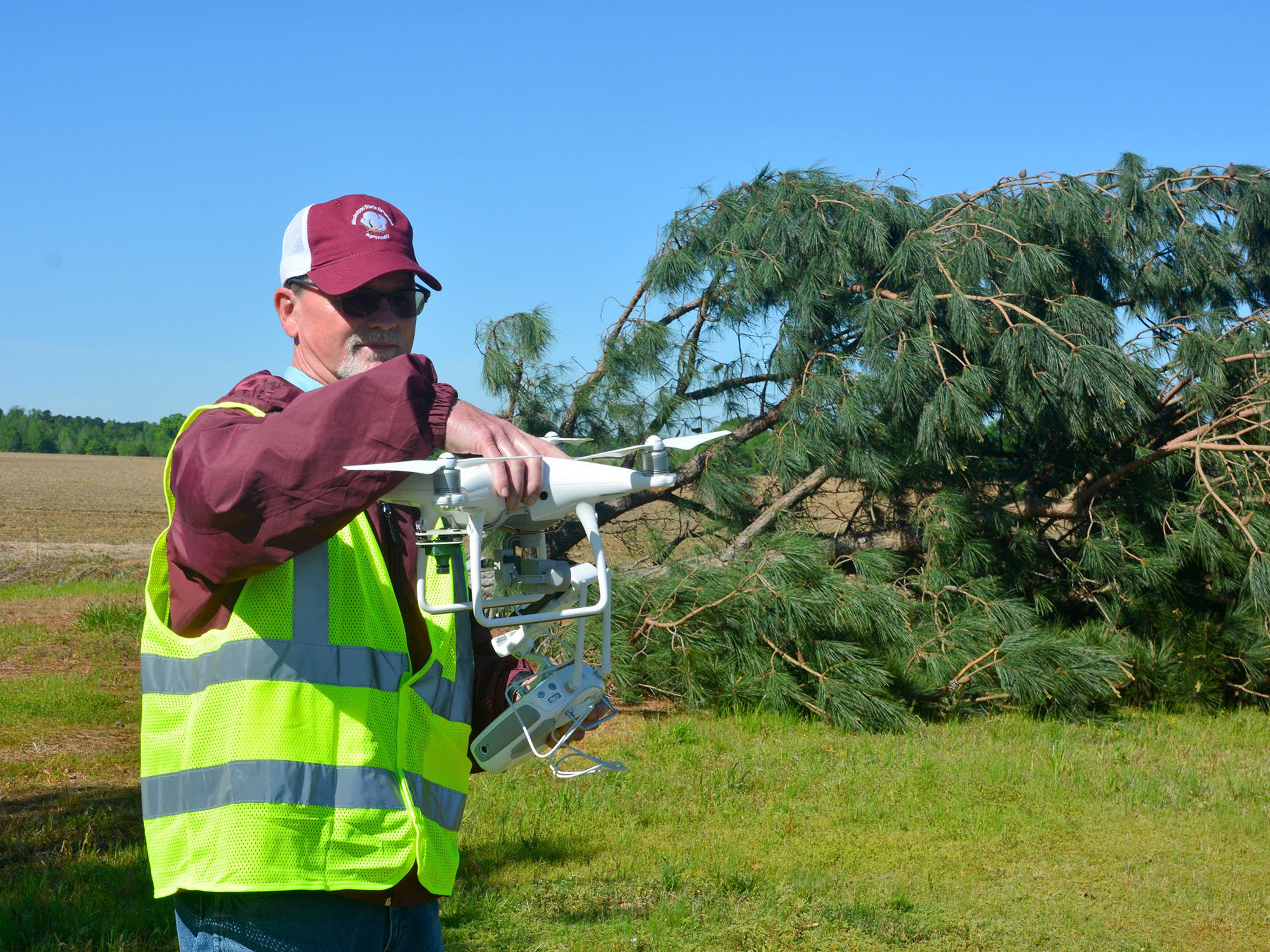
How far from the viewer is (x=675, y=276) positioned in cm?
638

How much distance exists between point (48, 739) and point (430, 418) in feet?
14.4

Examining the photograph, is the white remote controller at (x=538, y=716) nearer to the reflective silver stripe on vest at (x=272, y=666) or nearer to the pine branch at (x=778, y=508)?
the reflective silver stripe on vest at (x=272, y=666)

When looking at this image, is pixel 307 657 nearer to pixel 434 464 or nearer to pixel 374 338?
pixel 434 464

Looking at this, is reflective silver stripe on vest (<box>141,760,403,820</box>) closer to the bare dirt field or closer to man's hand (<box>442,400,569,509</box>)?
man's hand (<box>442,400,569,509</box>)

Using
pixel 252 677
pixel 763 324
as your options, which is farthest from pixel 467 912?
pixel 763 324

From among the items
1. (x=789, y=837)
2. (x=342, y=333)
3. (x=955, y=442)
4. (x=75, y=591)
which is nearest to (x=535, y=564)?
(x=342, y=333)

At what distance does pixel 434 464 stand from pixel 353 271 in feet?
1.50

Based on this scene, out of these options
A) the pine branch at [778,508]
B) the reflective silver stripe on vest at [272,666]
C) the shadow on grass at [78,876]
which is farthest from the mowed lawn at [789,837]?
the reflective silver stripe on vest at [272,666]

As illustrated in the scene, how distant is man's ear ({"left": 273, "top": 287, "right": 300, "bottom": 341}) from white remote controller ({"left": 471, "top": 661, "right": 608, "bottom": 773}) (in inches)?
25.9

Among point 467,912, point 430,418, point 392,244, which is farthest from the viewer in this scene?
point 467,912

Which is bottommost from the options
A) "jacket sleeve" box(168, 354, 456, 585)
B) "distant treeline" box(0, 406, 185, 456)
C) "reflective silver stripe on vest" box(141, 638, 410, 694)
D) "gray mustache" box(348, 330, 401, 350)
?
"reflective silver stripe on vest" box(141, 638, 410, 694)

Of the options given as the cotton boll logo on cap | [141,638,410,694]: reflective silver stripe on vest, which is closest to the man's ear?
the cotton boll logo on cap

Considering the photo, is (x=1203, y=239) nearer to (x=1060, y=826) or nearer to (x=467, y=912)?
(x=1060, y=826)

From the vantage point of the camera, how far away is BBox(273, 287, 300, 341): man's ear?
1737 mm
